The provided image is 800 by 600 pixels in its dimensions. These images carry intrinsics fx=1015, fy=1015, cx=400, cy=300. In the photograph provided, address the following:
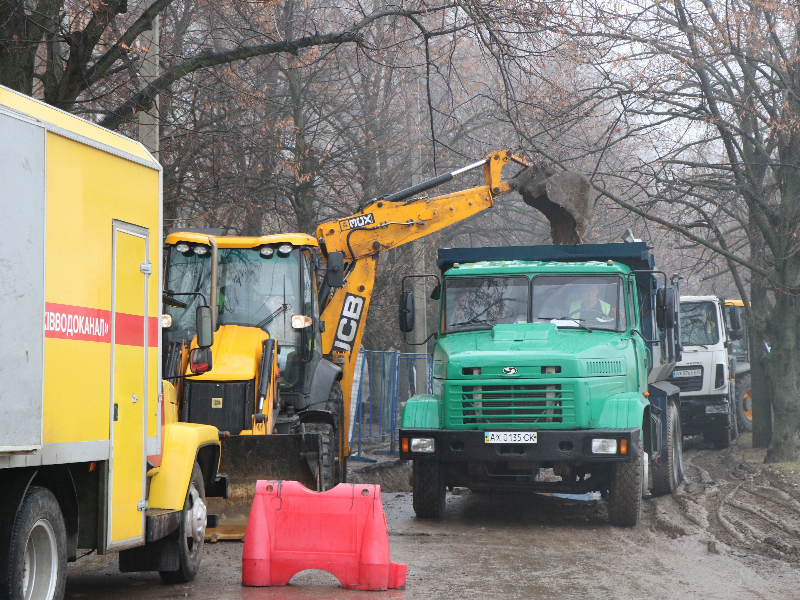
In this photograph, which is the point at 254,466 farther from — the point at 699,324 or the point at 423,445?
the point at 699,324

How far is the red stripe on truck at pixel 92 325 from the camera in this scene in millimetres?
5473

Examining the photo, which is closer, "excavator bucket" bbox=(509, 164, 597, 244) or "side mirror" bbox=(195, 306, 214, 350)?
"side mirror" bbox=(195, 306, 214, 350)

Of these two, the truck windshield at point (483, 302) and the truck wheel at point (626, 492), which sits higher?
the truck windshield at point (483, 302)

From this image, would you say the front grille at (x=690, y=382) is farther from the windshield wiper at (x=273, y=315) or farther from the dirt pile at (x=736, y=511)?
the windshield wiper at (x=273, y=315)

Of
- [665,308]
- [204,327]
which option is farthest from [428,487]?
[204,327]

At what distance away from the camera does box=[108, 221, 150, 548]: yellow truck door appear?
6.26 metres

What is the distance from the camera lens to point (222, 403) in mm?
9922

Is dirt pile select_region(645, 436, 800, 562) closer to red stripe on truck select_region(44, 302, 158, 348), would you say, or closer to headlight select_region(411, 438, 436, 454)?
headlight select_region(411, 438, 436, 454)

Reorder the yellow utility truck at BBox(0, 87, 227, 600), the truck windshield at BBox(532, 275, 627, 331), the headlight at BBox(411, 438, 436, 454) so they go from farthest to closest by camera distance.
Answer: the truck windshield at BBox(532, 275, 627, 331) < the headlight at BBox(411, 438, 436, 454) < the yellow utility truck at BBox(0, 87, 227, 600)

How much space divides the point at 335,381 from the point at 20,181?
7.50 metres

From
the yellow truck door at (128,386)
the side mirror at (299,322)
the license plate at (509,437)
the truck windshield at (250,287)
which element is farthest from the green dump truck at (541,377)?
the yellow truck door at (128,386)

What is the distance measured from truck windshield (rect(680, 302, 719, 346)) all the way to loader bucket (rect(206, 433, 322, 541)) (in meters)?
12.8

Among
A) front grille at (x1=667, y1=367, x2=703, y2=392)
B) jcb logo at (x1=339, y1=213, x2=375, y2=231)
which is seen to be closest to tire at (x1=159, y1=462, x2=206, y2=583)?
jcb logo at (x1=339, y1=213, x2=375, y2=231)

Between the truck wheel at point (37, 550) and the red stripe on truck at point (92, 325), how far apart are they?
0.87 metres
